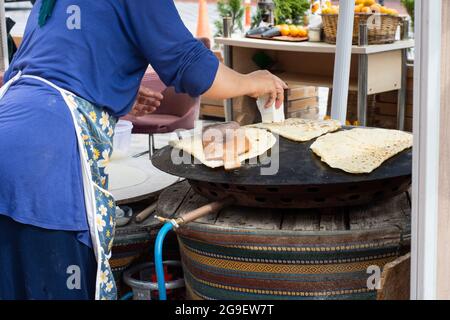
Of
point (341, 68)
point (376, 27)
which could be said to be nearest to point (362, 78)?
point (376, 27)

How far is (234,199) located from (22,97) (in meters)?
0.73

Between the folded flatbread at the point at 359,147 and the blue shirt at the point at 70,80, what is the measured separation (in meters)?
0.48

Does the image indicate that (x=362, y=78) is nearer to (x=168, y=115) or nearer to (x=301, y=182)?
(x=168, y=115)

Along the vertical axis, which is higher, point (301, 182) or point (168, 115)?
point (301, 182)

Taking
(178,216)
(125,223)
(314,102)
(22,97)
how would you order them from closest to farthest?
(22,97)
(178,216)
(125,223)
(314,102)

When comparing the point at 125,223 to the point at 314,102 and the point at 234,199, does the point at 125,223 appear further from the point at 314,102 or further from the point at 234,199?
the point at 314,102

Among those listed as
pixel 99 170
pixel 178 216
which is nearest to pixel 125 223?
pixel 178 216

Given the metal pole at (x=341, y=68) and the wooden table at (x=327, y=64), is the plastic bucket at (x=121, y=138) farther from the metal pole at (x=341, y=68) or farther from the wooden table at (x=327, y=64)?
the wooden table at (x=327, y=64)

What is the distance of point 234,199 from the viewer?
7.70 ft

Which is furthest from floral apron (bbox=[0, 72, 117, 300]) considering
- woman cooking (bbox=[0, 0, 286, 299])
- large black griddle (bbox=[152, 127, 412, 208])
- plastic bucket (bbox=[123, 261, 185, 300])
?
plastic bucket (bbox=[123, 261, 185, 300])

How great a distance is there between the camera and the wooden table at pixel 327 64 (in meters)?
5.48

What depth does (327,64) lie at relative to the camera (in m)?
6.24

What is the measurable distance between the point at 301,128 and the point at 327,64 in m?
3.71

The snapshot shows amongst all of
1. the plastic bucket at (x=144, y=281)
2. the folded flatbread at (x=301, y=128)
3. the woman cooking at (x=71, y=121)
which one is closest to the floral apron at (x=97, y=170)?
the woman cooking at (x=71, y=121)
